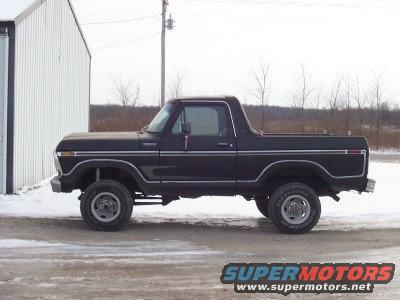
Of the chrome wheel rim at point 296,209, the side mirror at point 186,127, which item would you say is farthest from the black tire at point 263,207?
the side mirror at point 186,127

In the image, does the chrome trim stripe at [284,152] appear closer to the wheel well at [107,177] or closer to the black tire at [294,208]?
the black tire at [294,208]

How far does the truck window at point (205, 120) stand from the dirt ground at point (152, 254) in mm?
1597

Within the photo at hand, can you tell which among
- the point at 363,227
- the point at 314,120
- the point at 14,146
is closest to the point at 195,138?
the point at 363,227

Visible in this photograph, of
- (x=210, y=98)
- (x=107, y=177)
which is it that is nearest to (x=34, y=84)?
(x=107, y=177)

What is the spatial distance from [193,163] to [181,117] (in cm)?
75

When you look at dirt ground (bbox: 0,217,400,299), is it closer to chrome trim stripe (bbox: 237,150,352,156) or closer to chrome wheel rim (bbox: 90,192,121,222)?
chrome wheel rim (bbox: 90,192,121,222)

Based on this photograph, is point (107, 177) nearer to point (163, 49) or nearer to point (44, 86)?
point (44, 86)

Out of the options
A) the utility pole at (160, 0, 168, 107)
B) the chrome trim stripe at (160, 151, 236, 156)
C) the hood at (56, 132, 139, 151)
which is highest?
the utility pole at (160, 0, 168, 107)

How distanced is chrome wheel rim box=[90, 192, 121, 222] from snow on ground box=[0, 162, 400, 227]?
1236mm

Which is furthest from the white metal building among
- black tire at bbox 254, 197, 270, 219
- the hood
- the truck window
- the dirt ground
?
black tire at bbox 254, 197, 270, 219

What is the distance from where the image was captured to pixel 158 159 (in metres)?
10.1

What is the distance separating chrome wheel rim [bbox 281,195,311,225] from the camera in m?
10.1

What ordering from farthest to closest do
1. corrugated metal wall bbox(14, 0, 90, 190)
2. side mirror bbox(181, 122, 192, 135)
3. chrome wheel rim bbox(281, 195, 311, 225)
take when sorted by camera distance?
corrugated metal wall bbox(14, 0, 90, 190), chrome wheel rim bbox(281, 195, 311, 225), side mirror bbox(181, 122, 192, 135)

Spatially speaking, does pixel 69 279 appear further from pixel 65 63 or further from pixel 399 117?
pixel 399 117
